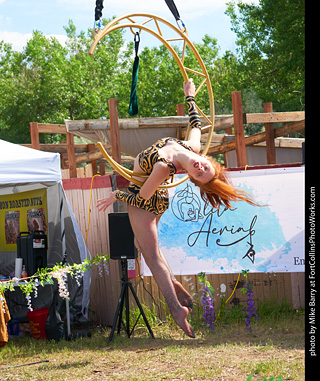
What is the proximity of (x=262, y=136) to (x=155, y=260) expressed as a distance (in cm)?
776

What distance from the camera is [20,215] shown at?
854 cm

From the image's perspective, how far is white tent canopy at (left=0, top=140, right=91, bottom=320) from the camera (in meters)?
6.58

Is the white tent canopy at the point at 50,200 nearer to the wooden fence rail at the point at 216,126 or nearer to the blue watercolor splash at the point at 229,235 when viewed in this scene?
the wooden fence rail at the point at 216,126

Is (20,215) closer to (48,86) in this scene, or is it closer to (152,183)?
(152,183)

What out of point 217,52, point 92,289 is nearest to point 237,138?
point 92,289

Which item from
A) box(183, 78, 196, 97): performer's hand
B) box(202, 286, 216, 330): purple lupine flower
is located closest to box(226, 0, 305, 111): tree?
box(202, 286, 216, 330): purple lupine flower

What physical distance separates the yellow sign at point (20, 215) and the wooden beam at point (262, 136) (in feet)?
14.3

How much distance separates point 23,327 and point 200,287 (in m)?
2.59

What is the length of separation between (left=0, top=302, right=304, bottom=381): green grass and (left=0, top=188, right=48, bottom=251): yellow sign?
5.69 feet

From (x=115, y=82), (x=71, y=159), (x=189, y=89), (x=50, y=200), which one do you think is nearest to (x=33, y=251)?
(x=50, y=200)

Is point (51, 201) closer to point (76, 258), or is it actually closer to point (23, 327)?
point (76, 258)

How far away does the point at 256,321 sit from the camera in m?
7.36

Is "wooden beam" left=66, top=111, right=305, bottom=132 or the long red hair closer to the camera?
the long red hair

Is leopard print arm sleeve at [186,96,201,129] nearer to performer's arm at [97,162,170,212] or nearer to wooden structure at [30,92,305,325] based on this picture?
performer's arm at [97,162,170,212]
